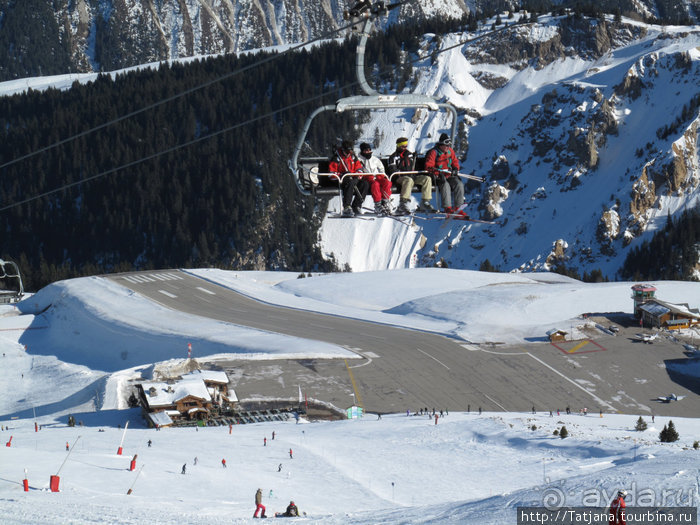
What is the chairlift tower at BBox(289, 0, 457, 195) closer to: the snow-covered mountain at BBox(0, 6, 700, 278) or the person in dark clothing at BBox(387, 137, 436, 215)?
the person in dark clothing at BBox(387, 137, 436, 215)

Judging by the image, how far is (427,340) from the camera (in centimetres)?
7438

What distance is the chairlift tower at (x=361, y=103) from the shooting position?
21812mm

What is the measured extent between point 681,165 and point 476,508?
129 m

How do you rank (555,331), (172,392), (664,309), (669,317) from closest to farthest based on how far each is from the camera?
(172,392) → (555,331) → (669,317) → (664,309)

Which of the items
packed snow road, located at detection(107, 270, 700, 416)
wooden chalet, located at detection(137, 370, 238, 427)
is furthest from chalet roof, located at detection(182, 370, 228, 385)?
wooden chalet, located at detection(137, 370, 238, 427)

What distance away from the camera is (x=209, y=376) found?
57.0 metres

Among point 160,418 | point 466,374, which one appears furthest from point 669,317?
point 160,418

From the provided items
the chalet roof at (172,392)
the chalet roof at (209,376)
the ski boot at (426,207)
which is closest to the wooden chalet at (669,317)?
the chalet roof at (209,376)

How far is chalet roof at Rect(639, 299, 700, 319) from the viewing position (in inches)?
3041

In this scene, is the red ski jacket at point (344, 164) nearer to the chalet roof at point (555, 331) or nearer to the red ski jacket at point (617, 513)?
the red ski jacket at point (617, 513)

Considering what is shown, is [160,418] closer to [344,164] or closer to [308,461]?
[308,461]

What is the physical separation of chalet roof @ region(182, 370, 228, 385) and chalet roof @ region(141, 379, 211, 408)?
2.44 metres

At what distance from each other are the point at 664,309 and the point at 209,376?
42.1 meters

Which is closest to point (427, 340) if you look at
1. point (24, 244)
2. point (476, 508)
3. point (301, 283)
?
point (301, 283)
